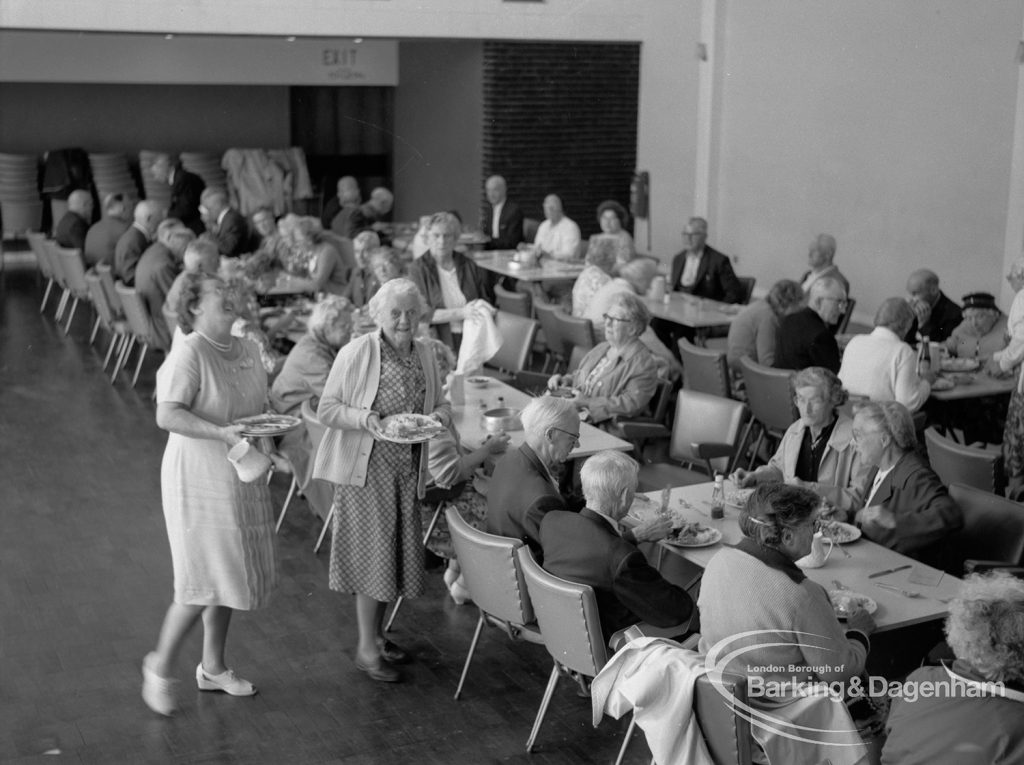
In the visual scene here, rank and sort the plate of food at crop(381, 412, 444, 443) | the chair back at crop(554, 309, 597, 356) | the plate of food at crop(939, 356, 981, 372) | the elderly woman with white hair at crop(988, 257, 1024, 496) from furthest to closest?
the chair back at crop(554, 309, 597, 356) → the plate of food at crop(939, 356, 981, 372) → the elderly woman with white hair at crop(988, 257, 1024, 496) → the plate of food at crop(381, 412, 444, 443)

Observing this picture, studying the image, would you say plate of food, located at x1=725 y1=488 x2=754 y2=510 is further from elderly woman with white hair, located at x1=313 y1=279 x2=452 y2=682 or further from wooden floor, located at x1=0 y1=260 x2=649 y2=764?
elderly woman with white hair, located at x1=313 y1=279 x2=452 y2=682

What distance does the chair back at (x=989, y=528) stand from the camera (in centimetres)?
513

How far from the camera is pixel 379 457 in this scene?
17.7 ft

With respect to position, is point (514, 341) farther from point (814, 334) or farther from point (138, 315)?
point (138, 315)

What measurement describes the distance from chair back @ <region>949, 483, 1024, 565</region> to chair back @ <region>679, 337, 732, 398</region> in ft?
9.14

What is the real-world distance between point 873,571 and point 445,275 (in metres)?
4.52

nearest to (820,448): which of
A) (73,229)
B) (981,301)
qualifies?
(981,301)

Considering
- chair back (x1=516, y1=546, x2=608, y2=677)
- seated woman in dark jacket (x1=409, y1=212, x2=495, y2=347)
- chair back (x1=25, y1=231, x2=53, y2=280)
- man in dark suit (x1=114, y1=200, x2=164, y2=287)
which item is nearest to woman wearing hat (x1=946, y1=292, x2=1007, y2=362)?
seated woman in dark jacket (x1=409, y1=212, x2=495, y2=347)

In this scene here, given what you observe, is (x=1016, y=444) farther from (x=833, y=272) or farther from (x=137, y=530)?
(x=137, y=530)

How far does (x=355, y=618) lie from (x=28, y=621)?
1.59m

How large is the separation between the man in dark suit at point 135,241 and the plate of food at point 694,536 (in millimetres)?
7564

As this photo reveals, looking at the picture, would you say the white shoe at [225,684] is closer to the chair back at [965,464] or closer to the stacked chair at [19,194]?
the chair back at [965,464]

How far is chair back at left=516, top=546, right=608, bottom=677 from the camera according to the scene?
14.5 ft

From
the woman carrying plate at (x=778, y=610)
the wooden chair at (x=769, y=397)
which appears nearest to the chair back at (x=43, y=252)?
the wooden chair at (x=769, y=397)
